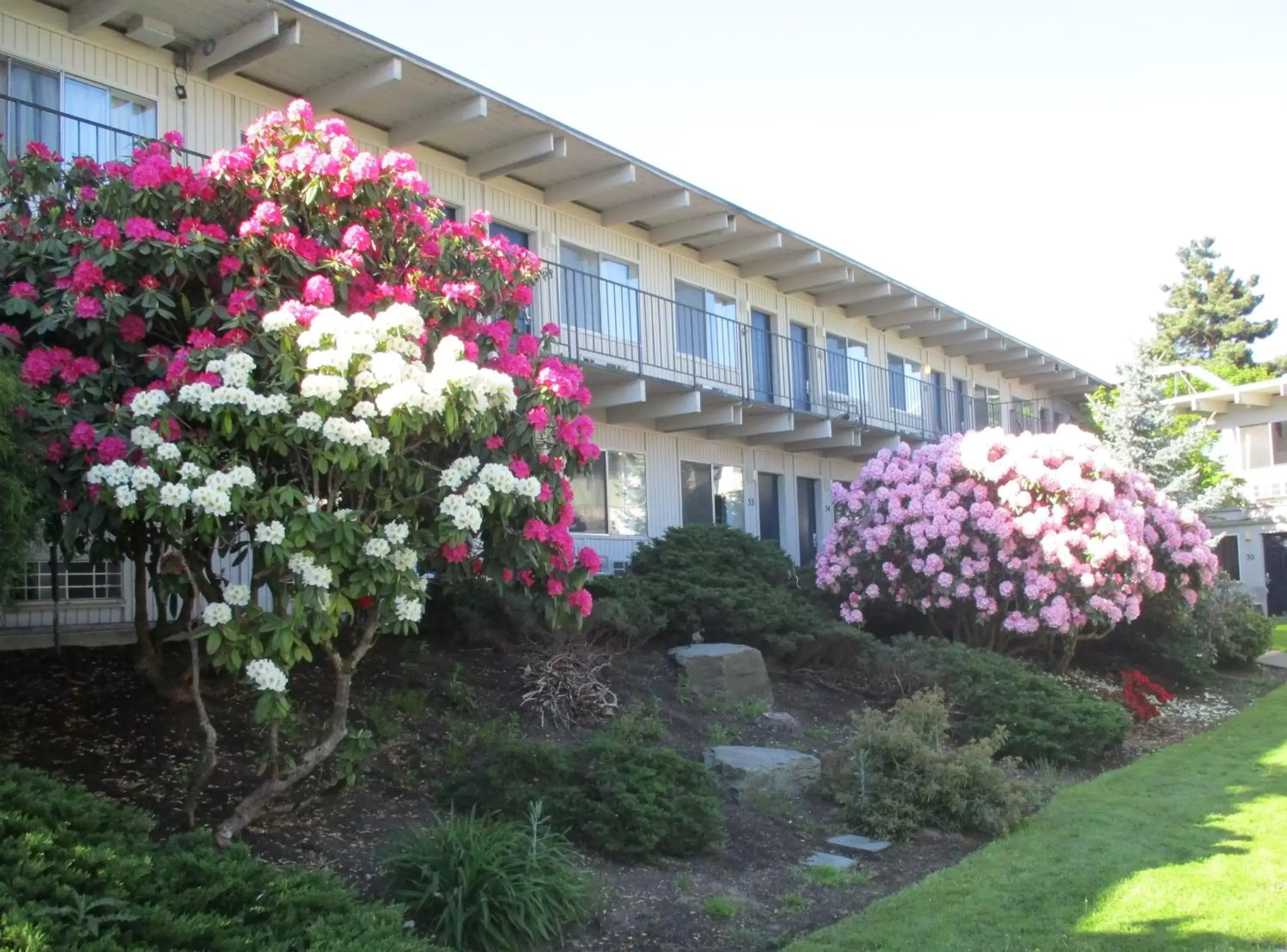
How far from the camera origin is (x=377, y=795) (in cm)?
770

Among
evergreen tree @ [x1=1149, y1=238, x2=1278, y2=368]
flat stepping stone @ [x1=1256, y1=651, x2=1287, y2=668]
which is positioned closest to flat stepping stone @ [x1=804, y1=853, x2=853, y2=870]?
flat stepping stone @ [x1=1256, y1=651, x2=1287, y2=668]

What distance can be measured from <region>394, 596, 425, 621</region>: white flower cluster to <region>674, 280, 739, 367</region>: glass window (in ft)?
35.9

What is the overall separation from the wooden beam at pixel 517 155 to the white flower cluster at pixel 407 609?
8.35 m

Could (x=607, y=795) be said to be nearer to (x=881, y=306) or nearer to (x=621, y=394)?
(x=621, y=394)

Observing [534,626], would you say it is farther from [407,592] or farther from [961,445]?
[961,445]

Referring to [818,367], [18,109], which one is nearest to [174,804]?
[18,109]

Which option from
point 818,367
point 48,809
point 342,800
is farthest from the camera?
point 818,367

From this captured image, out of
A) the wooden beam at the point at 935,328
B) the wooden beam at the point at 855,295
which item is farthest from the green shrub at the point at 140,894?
the wooden beam at the point at 935,328

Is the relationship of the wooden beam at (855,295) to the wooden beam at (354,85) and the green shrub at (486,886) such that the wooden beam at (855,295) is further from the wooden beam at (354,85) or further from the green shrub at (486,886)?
the green shrub at (486,886)

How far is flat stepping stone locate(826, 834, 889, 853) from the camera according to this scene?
26.8 feet

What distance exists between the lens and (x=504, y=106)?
12.9 m

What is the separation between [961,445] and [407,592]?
11.1 metres

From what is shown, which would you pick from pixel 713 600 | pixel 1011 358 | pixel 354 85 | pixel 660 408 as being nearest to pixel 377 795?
pixel 713 600

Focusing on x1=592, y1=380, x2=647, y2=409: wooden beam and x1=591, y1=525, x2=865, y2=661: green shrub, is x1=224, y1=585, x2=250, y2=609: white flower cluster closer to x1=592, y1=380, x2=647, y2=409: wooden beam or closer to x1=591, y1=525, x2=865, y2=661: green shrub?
x1=591, y1=525, x2=865, y2=661: green shrub
